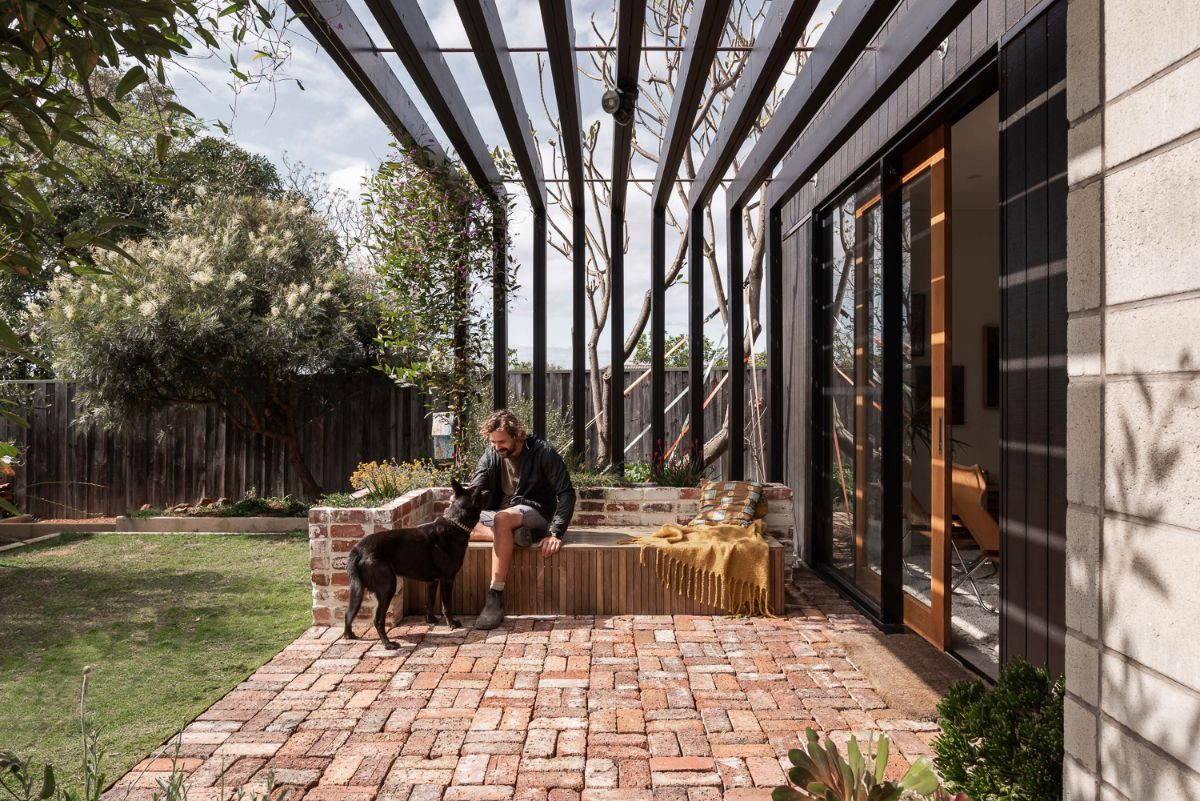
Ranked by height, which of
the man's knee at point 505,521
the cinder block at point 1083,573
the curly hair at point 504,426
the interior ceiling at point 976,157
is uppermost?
the interior ceiling at point 976,157

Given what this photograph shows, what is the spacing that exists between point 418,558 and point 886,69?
3.18m

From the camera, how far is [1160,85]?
120 cm

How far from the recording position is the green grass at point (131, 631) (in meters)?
2.86

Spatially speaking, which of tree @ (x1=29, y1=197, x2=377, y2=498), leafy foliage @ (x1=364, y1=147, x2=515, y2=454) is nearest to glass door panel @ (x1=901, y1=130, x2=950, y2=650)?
leafy foliage @ (x1=364, y1=147, x2=515, y2=454)

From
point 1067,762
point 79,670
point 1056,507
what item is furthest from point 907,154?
point 79,670

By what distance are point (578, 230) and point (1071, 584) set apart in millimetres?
5190

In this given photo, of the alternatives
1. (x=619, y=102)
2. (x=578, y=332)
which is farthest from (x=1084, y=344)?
(x=578, y=332)

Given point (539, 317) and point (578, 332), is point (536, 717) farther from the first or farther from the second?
point (578, 332)

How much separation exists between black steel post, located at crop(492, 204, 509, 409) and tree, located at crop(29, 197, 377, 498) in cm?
221

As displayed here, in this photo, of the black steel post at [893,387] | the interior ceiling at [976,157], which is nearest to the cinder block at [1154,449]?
the black steel post at [893,387]

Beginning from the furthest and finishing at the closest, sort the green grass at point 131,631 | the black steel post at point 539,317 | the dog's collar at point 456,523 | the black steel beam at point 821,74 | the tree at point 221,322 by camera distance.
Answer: the tree at point 221,322 → the black steel post at point 539,317 → the dog's collar at point 456,523 → the black steel beam at point 821,74 → the green grass at point 131,631

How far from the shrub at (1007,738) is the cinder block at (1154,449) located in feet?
2.07

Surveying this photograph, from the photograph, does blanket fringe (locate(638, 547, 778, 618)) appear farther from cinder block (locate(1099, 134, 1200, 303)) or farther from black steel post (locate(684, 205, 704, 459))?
cinder block (locate(1099, 134, 1200, 303))

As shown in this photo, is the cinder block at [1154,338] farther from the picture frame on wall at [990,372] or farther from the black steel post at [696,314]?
the picture frame on wall at [990,372]
